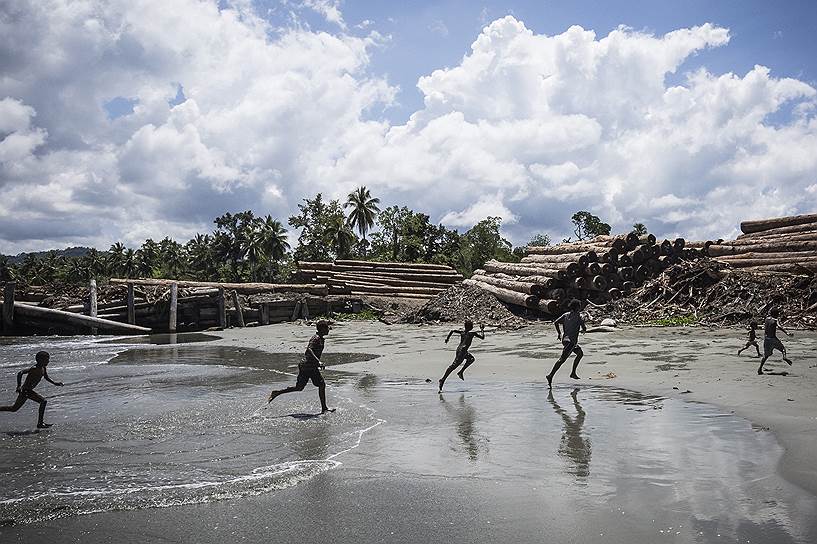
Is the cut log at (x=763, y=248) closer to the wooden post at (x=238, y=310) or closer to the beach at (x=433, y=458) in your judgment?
the beach at (x=433, y=458)

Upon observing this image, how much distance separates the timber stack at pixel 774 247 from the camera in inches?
903

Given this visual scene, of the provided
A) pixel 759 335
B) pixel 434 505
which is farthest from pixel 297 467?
pixel 759 335

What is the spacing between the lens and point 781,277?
2083 centimetres

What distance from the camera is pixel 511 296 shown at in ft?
83.8

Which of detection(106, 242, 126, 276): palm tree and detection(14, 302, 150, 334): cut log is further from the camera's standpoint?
detection(106, 242, 126, 276): palm tree

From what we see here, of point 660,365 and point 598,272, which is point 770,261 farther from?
point 660,365

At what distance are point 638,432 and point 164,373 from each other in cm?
1140

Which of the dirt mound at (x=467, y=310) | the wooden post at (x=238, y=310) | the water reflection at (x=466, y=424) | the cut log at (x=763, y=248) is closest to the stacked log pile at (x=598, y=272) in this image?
the dirt mound at (x=467, y=310)

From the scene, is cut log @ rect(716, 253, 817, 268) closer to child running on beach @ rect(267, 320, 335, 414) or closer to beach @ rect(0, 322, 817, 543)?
beach @ rect(0, 322, 817, 543)

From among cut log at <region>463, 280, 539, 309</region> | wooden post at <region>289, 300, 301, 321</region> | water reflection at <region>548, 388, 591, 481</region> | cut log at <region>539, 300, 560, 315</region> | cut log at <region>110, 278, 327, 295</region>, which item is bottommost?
water reflection at <region>548, 388, 591, 481</region>

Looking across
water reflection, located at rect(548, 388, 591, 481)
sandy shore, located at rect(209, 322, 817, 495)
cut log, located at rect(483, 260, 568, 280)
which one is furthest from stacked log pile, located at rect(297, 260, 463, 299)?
water reflection, located at rect(548, 388, 591, 481)

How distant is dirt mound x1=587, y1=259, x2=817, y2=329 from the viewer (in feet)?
62.4

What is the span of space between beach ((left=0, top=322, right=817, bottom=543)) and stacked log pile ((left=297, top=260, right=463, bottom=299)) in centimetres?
2065

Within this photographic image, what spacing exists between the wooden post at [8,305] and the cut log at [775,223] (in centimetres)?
3281
